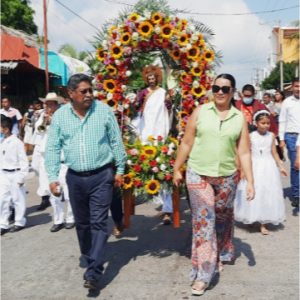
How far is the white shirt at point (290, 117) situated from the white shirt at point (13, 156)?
4.09m

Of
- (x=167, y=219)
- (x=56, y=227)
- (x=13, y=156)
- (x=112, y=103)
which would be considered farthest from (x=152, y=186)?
(x=13, y=156)

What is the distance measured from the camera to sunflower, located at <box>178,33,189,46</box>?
5488 mm

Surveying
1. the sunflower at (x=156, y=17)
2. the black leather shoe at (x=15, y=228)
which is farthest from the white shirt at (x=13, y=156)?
the sunflower at (x=156, y=17)

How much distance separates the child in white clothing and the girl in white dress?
2.98m

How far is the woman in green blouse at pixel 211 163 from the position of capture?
4500 millimetres

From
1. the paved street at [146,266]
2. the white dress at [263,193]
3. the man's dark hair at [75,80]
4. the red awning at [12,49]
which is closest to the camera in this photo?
the paved street at [146,266]

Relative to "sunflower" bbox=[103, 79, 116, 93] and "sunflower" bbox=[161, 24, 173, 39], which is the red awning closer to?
"sunflower" bbox=[103, 79, 116, 93]

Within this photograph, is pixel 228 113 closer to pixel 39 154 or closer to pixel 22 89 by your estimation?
pixel 39 154

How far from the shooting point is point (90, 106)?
4.74 meters

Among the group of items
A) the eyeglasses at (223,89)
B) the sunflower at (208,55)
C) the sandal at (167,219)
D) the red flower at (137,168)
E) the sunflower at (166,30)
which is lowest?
the sandal at (167,219)

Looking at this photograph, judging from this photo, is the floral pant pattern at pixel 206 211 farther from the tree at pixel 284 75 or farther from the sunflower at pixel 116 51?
the tree at pixel 284 75

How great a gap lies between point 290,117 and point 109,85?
355 cm

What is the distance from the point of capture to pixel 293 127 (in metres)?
8.02

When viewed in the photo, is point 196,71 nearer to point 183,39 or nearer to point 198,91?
point 198,91
